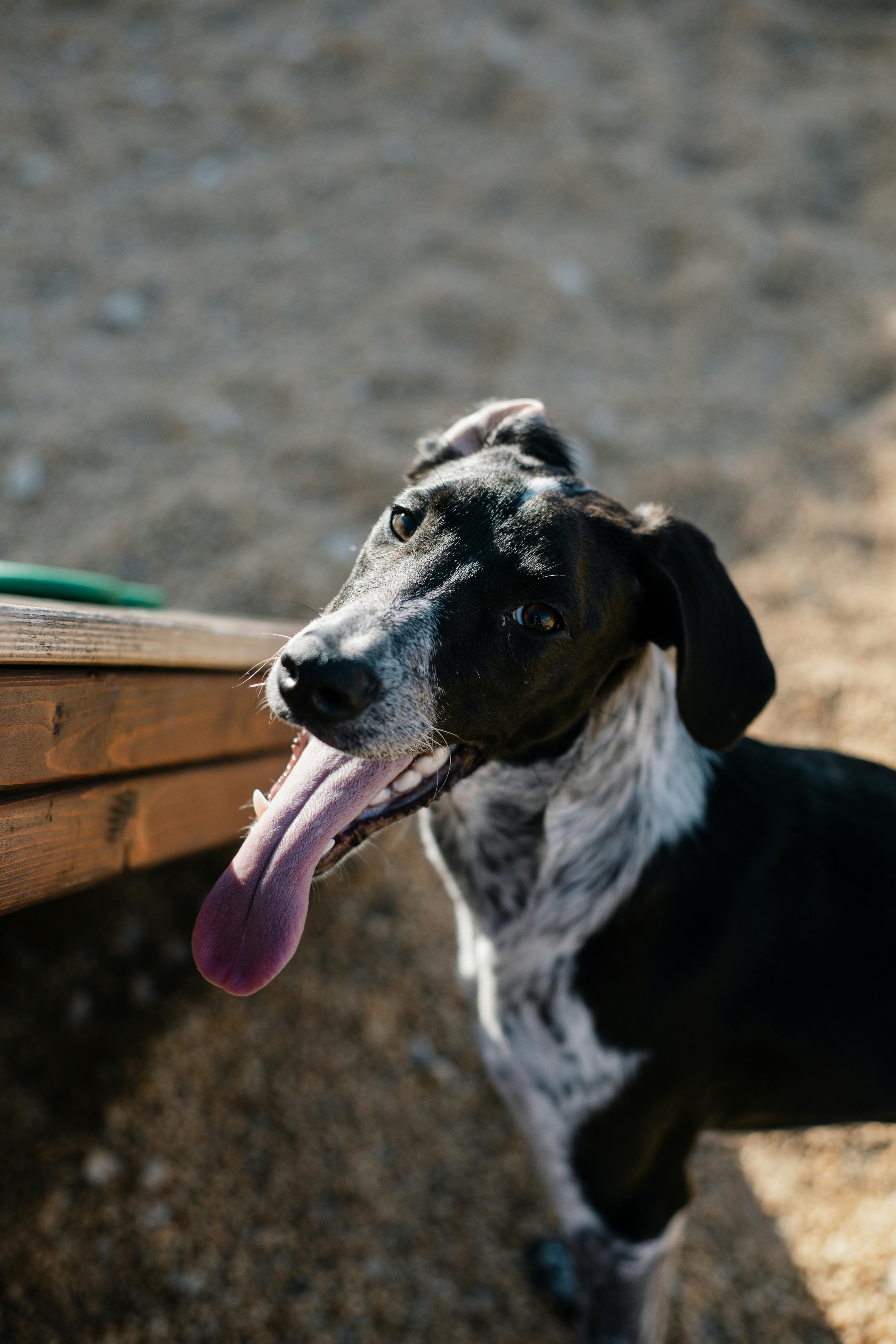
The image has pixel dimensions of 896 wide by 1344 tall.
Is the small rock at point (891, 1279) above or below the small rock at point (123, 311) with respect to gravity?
below

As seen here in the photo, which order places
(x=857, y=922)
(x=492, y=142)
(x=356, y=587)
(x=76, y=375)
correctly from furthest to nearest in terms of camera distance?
1. (x=492, y=142)
2. (x=76, y=375)
3. (x=857, y=922)
4. (x=356, y=587)

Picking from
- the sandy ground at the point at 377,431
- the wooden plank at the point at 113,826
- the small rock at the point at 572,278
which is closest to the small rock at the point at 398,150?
the sandy ground at the point at 377,431

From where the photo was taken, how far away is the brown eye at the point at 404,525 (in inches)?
68.2

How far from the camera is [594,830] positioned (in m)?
1.87

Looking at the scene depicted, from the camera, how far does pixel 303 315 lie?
4.58 meters

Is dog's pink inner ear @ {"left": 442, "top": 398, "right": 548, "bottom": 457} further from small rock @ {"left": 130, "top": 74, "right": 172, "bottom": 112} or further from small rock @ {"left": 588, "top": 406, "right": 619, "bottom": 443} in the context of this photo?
small rock @ {"left": 130, "top": 74, "right": 172, "bottom": 112}

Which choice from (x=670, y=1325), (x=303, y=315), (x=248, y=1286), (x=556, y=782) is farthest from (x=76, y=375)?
(x=670, y=1325)

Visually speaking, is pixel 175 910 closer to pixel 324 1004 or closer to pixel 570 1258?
pixel 324 1004

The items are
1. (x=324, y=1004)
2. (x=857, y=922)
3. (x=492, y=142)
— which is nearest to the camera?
(x=857, y=922)

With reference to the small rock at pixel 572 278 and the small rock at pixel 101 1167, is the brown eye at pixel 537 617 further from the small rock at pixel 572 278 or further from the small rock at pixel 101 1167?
the small rock at pixel 572 278

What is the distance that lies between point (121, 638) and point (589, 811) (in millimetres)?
1084

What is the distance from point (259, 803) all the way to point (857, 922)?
1.28 m

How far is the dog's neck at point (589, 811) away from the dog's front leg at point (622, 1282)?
2.16 feet

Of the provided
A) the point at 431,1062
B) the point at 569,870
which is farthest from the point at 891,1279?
the point at 569,870
